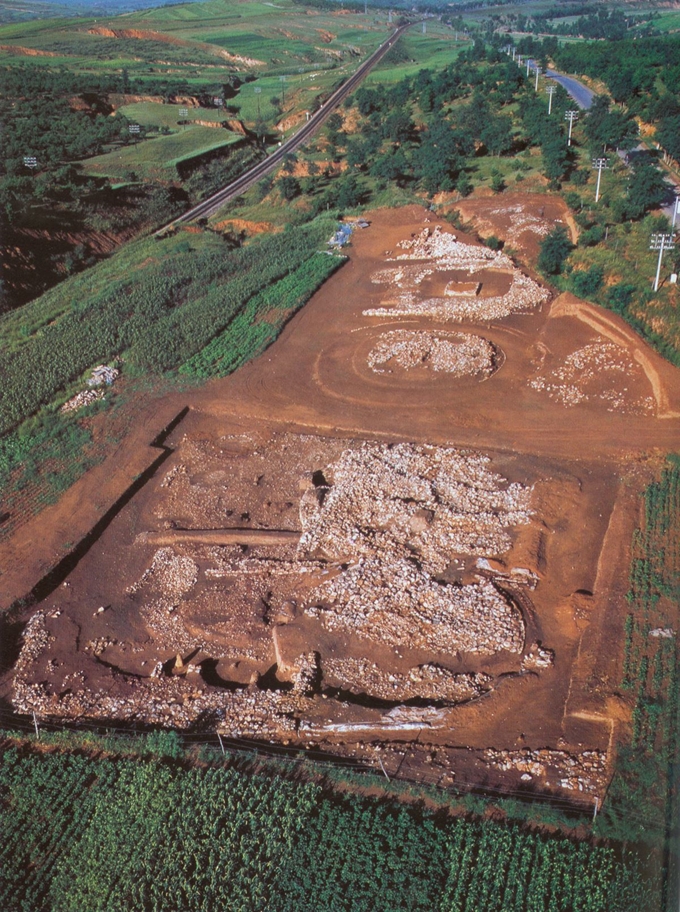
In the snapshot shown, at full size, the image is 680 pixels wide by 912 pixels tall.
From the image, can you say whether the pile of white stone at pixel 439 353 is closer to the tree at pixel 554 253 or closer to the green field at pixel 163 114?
the tree at pixel 554 253

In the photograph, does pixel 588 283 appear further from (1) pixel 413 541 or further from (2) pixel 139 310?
(2) pixel 139 310

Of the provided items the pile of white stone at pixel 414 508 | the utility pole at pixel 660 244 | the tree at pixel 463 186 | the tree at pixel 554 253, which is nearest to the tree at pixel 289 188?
the tree at pixel 463 186

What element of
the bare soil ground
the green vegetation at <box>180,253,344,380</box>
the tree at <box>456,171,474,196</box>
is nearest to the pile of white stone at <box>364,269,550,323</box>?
the bare soil ground

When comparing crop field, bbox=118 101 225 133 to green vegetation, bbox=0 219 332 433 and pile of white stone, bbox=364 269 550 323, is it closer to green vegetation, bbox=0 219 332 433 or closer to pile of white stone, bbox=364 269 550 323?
green vegetation, bbox=0 219 332 433

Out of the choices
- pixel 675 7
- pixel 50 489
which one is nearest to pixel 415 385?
pixel 50 489

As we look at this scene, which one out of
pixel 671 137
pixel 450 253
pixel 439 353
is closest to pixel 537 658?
pixel 439 353

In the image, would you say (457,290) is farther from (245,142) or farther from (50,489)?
(245,142)

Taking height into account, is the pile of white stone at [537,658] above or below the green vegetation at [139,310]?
below
